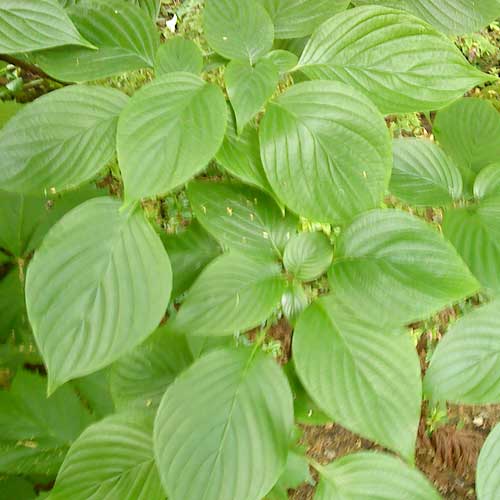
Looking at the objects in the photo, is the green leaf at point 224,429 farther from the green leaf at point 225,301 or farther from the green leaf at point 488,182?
the green leaf at point 488,182

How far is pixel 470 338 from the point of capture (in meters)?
0.67

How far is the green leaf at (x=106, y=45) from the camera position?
0.72m

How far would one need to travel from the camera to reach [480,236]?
71cm

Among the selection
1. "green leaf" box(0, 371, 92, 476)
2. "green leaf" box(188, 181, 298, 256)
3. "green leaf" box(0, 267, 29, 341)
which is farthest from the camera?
"green leaf" box(0, 267, 29, 341)

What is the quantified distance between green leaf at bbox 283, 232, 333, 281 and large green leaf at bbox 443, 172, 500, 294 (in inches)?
6.7

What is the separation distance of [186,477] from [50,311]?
226 millimetres

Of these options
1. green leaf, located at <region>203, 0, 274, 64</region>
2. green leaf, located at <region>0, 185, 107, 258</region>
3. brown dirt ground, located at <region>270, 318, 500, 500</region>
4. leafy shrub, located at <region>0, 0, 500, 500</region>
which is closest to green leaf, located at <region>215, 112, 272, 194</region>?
leafy shrub, located at <region>0, 0, 500, 500</region>

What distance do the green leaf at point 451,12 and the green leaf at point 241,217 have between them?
39 centimetres

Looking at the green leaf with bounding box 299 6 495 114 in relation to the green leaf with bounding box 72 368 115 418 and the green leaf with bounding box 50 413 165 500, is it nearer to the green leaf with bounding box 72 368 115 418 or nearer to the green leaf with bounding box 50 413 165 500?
the green leaf with bounding box 50 413 165 500

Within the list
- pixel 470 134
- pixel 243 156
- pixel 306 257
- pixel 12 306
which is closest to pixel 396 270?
pixel 306 257

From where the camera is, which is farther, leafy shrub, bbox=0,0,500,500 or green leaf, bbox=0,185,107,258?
green leaf, bbox=0,185,107,258

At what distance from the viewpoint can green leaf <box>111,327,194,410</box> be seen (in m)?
0.77

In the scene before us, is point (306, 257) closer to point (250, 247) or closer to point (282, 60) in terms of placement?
point (250, 247)

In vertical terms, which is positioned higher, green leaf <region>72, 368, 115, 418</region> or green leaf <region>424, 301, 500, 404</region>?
green leaf <region>424, 301, 500, 404</region>
